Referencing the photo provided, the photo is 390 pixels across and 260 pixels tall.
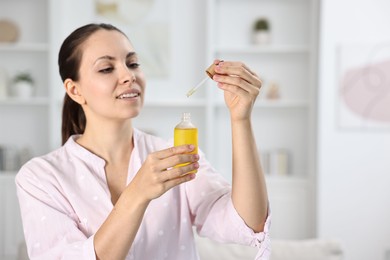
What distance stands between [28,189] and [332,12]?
3317 mm

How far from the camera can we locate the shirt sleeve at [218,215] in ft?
5.32

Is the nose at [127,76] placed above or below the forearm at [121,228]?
above

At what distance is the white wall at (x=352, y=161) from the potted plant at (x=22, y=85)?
7.50ft

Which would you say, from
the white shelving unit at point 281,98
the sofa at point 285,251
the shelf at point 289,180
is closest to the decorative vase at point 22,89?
the white shelving unit at point 281,98

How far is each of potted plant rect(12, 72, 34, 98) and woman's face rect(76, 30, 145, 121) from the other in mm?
3036

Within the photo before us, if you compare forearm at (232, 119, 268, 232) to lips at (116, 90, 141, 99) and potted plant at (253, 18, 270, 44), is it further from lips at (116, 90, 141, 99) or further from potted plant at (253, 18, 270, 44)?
potted plant at (253, 18, 270, 44)

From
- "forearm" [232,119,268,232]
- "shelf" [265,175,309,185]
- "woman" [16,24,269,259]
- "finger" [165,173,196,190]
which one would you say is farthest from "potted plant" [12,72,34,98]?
"finger" [165,173,196,190]

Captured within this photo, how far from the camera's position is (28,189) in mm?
1663

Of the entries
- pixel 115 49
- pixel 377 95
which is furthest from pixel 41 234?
pixel 377 95

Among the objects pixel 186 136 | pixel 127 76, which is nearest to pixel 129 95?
pixel 127 76

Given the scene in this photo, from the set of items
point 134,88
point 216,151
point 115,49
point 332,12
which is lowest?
point 216,151

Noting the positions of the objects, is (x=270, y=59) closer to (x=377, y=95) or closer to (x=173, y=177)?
(x=377, y=95)

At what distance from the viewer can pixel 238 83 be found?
4.87 ft

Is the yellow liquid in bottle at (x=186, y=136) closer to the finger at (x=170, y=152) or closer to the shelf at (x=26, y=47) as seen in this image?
the finger at (x=170, y=152)
